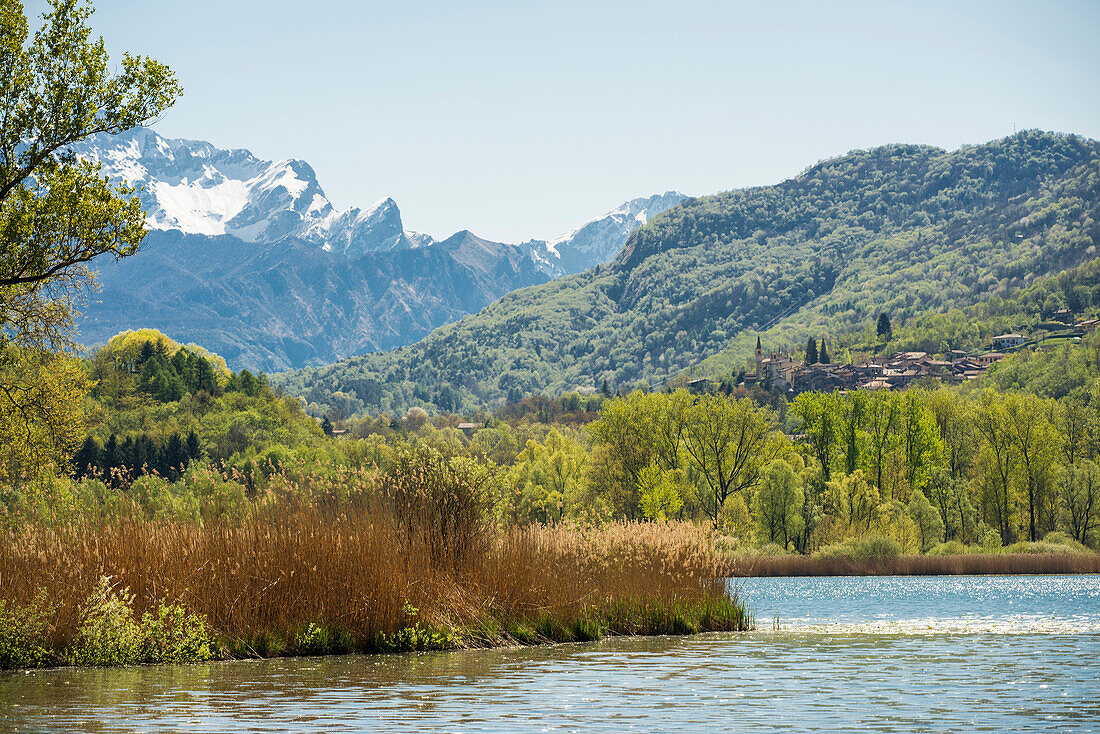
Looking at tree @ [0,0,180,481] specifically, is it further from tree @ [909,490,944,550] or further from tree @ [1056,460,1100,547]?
tree @ [1056,460,1100,547]

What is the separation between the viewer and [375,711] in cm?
1298

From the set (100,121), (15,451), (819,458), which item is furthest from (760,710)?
(819,458)

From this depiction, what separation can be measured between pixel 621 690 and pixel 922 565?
55568mm

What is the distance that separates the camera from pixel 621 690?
1495 centimetres

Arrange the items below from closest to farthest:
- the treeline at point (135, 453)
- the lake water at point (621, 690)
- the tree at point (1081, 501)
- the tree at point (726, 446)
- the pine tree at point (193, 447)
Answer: the lake water at point (621, 690) < the tree at point (1081, 501) < the tree at point (726, 446) < the treeline at point (135, 453) < the pine tree at point (193, 447)

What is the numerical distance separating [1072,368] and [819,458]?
5812 centimetres

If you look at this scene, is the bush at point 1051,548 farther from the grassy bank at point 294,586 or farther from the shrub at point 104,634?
the shrub at point 104,634

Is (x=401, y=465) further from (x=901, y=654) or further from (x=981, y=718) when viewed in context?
(x=981, y=718)

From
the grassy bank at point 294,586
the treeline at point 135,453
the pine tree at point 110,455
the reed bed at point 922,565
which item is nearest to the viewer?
the grassy bank at point 294,586

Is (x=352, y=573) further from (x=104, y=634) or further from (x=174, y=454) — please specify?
(x=174, y=454)

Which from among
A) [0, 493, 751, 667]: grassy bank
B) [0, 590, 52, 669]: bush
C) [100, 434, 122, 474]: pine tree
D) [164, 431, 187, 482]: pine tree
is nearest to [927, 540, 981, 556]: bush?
[0, 493, 751, 667]: grassy bank

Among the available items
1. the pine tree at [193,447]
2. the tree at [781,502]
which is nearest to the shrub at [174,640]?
the tree at [781,502]

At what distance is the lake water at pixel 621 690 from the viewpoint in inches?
483

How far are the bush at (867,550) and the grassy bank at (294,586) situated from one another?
45985mm
